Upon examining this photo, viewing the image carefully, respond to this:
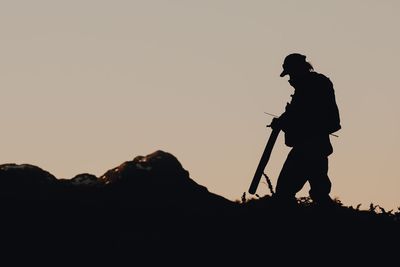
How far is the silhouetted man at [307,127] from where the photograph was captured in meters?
13.3

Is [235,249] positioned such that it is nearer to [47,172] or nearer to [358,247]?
[358,247]

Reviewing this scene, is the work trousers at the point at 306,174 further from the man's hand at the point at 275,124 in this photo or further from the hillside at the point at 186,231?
the man's hand at the point at 275,124

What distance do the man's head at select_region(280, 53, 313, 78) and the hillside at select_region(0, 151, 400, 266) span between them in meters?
2.41

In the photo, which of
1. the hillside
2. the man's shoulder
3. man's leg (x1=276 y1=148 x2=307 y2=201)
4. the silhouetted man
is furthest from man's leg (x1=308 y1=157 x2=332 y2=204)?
the man's shoulder

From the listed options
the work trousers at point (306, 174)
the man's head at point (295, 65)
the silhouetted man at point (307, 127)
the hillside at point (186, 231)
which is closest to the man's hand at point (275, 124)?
the silhouetted man at point (307, 127)

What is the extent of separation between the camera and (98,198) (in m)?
17.4

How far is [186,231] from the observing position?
1339 cm

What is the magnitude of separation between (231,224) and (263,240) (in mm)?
1131

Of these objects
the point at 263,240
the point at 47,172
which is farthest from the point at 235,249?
the point at 47,172

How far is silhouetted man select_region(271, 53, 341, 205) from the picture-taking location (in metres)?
13.3

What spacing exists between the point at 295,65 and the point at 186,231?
3.50m

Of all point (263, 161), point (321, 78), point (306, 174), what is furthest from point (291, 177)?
point (321, 78)

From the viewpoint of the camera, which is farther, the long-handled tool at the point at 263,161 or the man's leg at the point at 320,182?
the long-handled tool at the point at 263,161

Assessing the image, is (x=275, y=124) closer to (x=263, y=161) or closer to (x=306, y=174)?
(x=263, y=161)
